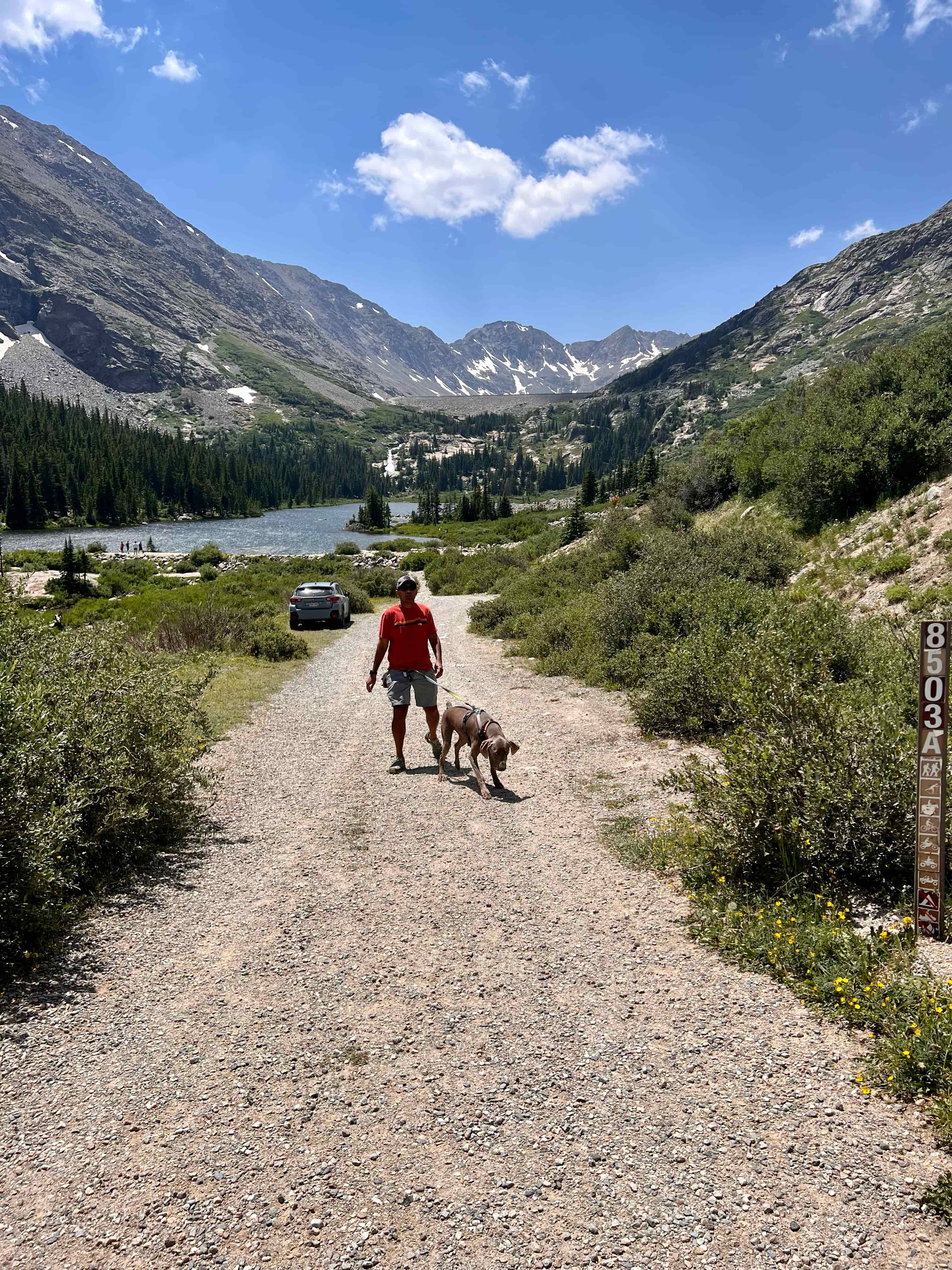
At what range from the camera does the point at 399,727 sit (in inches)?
397

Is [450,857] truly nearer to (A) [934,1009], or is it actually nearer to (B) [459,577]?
(A) [934,1009]

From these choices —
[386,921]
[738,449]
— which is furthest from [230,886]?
[738,449]

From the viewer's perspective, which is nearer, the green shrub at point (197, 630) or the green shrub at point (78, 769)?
the green shrub at point (78, 769)

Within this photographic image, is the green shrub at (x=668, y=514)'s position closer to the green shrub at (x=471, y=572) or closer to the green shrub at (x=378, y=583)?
the green shrub at (x=471, y=572)

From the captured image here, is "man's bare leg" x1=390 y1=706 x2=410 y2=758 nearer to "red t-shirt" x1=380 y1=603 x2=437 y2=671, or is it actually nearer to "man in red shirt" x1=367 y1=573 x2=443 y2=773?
"man in red shirt" x1=367 y1=573 x2=443 y2=773

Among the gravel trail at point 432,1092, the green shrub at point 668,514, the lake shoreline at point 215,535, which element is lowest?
the gravel trail at point 432,1092

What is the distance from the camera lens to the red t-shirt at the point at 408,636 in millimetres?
9812

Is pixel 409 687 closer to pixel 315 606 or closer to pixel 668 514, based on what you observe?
pixel 315 606

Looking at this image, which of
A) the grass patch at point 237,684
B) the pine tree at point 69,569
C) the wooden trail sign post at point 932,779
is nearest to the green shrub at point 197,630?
the grass patch at point 237,684

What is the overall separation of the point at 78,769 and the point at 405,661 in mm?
4467

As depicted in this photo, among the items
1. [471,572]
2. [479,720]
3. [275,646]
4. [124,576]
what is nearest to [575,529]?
[471,572]

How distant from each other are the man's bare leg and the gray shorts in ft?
0.39

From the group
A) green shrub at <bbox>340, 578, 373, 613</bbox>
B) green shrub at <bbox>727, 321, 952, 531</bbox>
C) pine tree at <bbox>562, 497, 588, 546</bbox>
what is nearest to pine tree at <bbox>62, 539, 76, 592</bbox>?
green shrub at <bbox>340, 578, 373, 613</bbox>

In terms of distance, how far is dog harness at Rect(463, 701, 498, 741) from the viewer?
9.12 m
